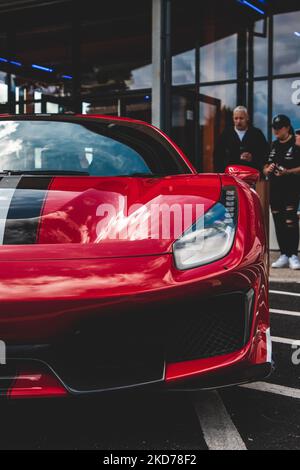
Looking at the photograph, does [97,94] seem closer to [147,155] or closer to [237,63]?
[237,63]

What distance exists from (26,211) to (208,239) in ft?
2.40

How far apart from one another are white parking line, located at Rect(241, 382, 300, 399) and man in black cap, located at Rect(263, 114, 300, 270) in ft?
14.5

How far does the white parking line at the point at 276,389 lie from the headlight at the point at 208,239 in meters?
0.84

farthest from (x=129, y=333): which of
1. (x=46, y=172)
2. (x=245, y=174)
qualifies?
(x=245, y=174)

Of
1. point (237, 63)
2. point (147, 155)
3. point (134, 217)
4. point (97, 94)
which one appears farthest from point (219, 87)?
point (134, 217)

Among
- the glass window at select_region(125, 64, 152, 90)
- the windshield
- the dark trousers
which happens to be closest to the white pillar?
the glass window at select_region(125, 64, 152, 90)

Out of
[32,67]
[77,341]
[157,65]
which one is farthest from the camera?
[32,67]

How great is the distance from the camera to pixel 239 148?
6969 millimetres

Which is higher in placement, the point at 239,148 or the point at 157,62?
the point at 157,62

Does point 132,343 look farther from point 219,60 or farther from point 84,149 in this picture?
point 219,60

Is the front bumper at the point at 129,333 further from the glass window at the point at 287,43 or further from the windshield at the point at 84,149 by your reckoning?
the glass window at the point at 287,43

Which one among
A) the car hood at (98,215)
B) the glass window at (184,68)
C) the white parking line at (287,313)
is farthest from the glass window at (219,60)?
the car hood at (98,215)

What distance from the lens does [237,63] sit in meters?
11.7

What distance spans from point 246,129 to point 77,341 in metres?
5.33
